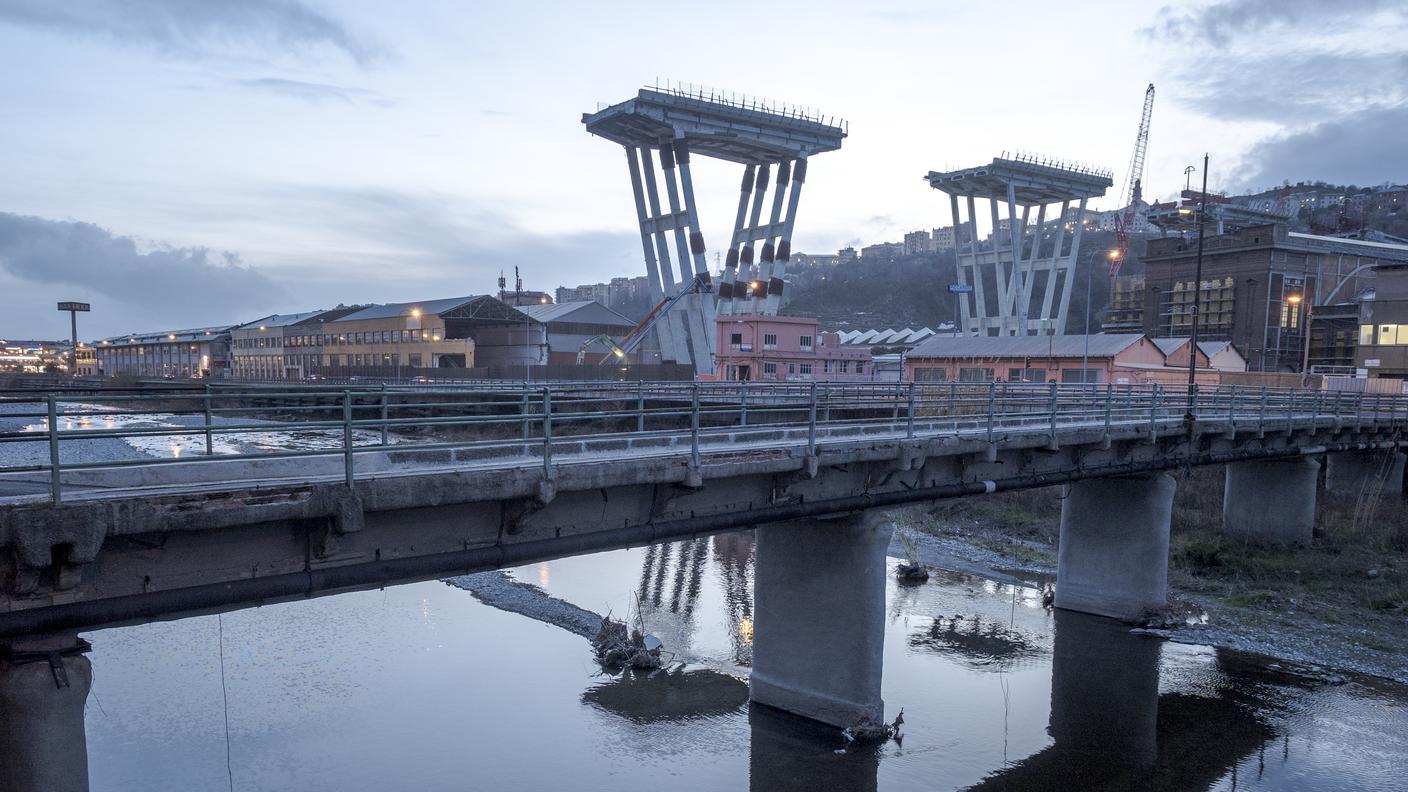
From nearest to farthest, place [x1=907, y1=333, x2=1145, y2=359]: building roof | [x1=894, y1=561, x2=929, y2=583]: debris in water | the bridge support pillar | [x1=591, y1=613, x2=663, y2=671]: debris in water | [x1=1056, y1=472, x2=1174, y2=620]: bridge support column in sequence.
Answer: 1. the bridge support pillar
2. [x1=591, y1=613, x2=663, y2=671]: debris in water
3. [x1=1056, y1=472, x2=1174, y2=620]: bridge support column
4. [x1=894, y1=561, x2=929, y2=583]: debris in water
5. [x1=907, y1=333, x2=1145, y2=359]: building roof

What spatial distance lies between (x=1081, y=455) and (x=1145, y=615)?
661 centimetres

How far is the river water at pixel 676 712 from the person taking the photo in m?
14.7

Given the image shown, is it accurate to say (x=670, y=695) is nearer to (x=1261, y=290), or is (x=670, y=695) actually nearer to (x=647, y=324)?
(x=647, y=324)

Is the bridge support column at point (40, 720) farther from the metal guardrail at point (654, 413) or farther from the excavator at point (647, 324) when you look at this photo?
the excavator at point (647, 324)

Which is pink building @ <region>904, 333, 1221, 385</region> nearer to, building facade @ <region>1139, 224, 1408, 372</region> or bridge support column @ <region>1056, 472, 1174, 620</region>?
building facade @ <region>1139, 224, 1408, 372</region>

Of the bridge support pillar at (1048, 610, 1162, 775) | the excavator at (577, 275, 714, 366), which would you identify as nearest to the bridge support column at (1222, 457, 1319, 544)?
the bridge support pillar at (1048, 610, 1162, 775)

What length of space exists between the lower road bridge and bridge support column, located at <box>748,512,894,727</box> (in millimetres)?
38

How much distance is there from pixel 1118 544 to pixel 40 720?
23.3 meters

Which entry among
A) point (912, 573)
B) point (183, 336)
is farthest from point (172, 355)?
point (912, 573)

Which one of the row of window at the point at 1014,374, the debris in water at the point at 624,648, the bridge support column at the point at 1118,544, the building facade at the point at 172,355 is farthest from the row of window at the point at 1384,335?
the building facade at the point at 172,355

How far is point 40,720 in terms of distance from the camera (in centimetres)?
715

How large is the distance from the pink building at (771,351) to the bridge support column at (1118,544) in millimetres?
36487

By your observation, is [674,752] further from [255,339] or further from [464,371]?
[255,339]

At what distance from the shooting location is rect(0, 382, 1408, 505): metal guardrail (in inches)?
309
